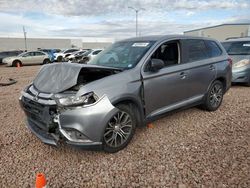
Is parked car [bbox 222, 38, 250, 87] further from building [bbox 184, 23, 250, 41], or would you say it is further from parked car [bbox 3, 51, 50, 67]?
building [bbox 184, 23, 250, 41]

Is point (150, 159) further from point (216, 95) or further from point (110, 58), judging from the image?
point (216, 95)

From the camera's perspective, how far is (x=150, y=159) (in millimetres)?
3199

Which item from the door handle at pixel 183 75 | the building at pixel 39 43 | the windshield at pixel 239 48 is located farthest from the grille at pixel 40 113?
the building at pixel 39 43

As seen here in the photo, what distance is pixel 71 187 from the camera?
264cm

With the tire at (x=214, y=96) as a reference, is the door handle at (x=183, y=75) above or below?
above

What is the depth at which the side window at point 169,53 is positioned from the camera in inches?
161

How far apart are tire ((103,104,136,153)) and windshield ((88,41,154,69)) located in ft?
2.51

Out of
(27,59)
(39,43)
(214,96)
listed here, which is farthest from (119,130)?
(39,43)

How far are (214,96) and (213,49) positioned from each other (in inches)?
42.0

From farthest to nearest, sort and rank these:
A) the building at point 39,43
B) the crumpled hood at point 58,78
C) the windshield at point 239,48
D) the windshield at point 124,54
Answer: the building at point 39,43 → the windshield at point 239,48 → the windshield at point 124,54 → the crumpled hood at point 58,78

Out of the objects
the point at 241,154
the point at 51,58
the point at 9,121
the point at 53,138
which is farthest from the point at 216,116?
the point at 51,58

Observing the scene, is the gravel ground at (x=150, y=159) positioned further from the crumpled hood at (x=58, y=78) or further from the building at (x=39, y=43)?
the building at (x=39, y=43)

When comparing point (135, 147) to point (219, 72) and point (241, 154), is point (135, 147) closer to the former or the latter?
point (241, 154)

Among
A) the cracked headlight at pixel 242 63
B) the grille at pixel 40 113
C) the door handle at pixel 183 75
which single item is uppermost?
the door handle at pixel 183 75
